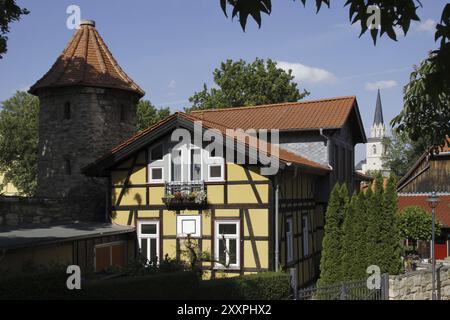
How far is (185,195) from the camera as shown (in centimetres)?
1662

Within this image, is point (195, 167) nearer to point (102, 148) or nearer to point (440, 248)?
point (102, 148)

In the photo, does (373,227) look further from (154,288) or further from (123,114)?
(123,114)

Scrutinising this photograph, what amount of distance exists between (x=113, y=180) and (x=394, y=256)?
31.1 feet

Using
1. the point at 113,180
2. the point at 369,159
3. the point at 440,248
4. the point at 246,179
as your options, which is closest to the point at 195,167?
the point at 246,179

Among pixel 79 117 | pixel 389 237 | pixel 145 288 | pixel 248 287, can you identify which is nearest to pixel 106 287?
pixel 145 288

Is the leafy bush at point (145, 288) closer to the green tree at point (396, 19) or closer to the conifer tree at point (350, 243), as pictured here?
the conifer tree at point (350, 243)

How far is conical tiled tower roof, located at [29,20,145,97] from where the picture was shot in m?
20.9

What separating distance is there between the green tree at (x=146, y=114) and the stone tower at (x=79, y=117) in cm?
1688

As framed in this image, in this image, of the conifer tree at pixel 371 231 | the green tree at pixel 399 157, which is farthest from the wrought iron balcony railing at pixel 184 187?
the green tree at pixel 399 157

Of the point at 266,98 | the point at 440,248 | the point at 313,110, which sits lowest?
the point at 440,248

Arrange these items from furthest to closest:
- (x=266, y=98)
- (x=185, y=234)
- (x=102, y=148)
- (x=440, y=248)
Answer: (x=266, y=98) → (x=440, y=248) → (x=102, y=148) → (x=185, y=234)

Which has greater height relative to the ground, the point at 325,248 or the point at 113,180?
the point at 113,180

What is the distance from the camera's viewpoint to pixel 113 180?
59.4 feet

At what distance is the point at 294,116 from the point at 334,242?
6.87 metres
